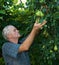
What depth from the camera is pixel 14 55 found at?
13.0 feet

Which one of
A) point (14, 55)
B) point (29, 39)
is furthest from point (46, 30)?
point (14, 55)

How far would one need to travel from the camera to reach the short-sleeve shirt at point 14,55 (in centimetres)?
398

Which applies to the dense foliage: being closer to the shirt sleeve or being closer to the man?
the man

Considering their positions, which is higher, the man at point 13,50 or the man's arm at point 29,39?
the man's arm at point 29,39

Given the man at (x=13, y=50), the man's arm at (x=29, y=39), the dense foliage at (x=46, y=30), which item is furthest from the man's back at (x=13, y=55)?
the dense foliage at (x=46, y=30)

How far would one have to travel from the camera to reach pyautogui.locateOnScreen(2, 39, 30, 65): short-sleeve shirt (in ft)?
13.1

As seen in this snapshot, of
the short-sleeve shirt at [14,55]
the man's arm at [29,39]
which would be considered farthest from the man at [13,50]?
the man's arm at [29,39]

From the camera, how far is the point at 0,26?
611cm

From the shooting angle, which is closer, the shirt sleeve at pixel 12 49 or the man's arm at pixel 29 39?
the man's arm at pixel 29 39

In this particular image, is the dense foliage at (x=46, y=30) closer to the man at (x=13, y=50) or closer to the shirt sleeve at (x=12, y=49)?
the man at (x=13, y=50)

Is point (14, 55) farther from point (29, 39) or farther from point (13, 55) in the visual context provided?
point (29, 39)

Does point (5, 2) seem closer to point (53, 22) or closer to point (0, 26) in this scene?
point (0, 26)

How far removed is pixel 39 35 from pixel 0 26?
180 cm

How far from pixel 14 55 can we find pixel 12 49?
79 mm
